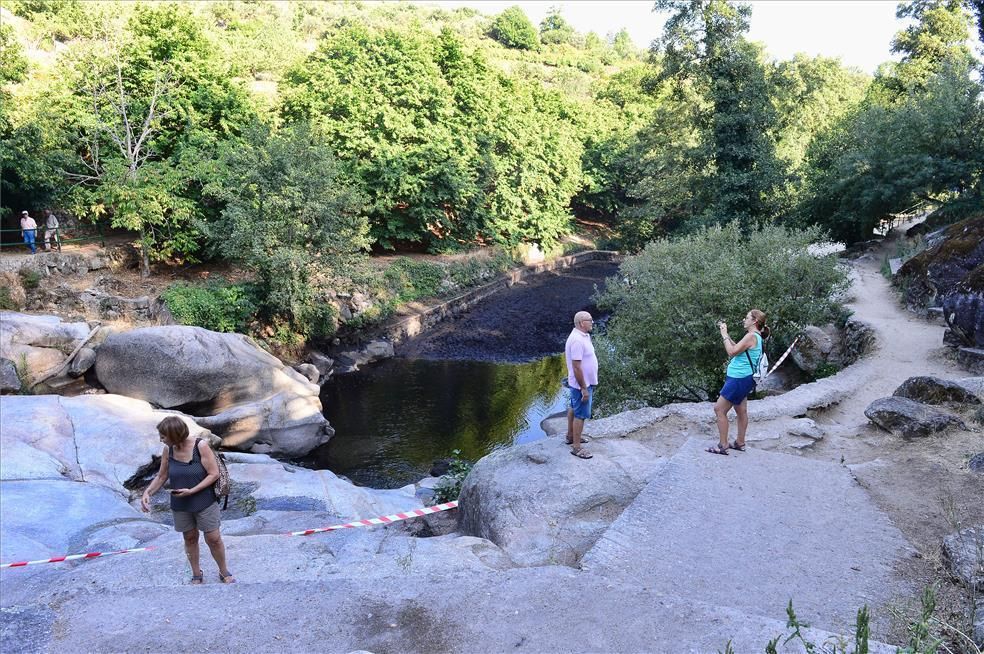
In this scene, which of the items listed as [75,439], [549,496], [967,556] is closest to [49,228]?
[75,439]

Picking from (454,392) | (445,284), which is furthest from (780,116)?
(454,392)

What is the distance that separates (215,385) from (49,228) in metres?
9.36

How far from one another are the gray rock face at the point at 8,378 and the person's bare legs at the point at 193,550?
Answer: 10055 mm

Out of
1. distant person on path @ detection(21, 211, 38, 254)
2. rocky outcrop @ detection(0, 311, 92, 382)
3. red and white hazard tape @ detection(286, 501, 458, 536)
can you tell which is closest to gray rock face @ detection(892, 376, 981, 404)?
red and white hazard tape @ detection(286, 501, 458, 536)

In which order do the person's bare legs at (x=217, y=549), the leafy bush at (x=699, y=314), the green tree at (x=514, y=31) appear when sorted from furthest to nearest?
the green tree at (x=514, y=31), the leafy bush at (x=699, y=314), the person's bare legs at (x=217, y=549)

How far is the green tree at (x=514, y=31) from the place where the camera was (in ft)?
303

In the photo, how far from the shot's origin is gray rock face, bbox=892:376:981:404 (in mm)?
9453

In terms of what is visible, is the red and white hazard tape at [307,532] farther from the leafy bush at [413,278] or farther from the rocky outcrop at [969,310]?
the leafy bush at [413,278]

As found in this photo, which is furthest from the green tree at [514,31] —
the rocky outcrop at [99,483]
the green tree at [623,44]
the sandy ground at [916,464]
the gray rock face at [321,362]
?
the rocky outcrop at [99,483]

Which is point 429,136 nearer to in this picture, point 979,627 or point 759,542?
point 759,542

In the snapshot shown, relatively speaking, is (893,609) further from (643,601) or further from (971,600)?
(643,601)

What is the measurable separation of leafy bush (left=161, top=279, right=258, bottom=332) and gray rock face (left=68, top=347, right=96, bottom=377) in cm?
354

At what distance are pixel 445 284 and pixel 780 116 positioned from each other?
15.7 metres

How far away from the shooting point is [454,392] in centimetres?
1967
